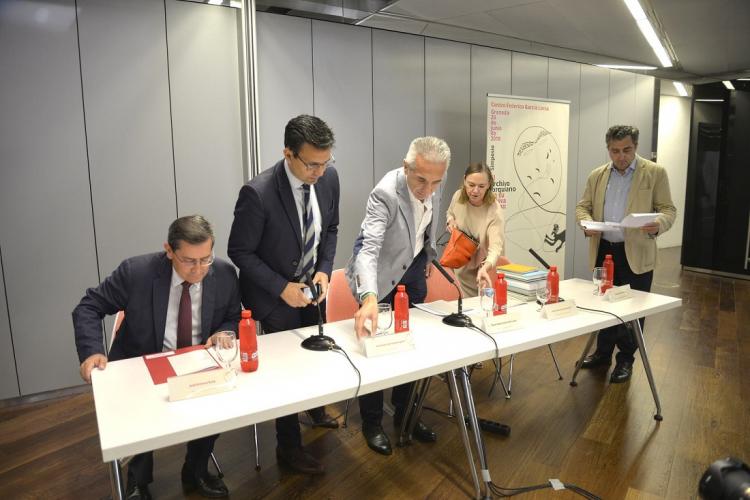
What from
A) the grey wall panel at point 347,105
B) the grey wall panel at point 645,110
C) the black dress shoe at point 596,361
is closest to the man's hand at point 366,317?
the black dress shoe at point 596,361

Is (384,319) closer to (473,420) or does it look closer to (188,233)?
(473,420)

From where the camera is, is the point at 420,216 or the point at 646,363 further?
the point at 646,363

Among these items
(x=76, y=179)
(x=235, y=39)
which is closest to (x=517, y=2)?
(x=235, y=39)

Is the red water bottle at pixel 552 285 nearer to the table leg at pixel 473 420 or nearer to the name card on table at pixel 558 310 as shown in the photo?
the name card on table at pixel 558 310

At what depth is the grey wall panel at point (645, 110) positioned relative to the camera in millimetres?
6945

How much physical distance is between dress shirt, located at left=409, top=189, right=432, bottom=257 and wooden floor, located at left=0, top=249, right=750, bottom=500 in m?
1.04

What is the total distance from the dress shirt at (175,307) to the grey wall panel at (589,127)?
17.5ft

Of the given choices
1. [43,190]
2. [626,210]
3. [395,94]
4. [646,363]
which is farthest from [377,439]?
[395,94]

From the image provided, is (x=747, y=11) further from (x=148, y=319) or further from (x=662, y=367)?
(x=148, y=319)

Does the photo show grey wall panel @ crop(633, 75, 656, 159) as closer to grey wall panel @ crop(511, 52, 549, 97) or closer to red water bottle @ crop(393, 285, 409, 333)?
grey wall panel @ crop(511, 52, 549, 97)

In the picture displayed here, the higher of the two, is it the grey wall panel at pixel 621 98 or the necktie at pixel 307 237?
the grey wall panel at pixel 621 98

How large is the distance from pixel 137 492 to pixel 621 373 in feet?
9.69

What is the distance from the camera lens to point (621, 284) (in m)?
3.42

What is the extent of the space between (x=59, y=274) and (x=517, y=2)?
3.85m
